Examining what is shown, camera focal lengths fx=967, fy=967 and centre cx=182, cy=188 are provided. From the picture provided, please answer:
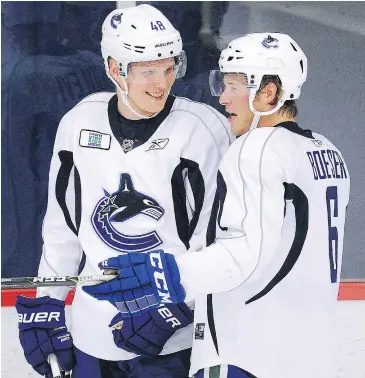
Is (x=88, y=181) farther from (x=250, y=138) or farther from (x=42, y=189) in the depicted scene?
(x=42, y=189)

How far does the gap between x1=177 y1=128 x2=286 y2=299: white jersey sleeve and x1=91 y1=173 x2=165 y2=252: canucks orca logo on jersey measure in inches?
13.2

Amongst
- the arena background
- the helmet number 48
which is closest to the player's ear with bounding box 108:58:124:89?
the helmet number 48

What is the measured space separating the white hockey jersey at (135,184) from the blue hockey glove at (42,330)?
8 cm

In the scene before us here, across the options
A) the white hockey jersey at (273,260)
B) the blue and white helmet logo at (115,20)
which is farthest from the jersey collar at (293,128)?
the blue and white helmet logo at (115,20)

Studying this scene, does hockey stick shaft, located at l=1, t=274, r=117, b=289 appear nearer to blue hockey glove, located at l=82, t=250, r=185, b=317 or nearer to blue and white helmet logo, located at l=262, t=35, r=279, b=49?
blue hockey glove, located at l=82, t=250, r=185, b=317

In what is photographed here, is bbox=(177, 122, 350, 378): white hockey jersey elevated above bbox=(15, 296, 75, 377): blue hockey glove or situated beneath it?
elevated above

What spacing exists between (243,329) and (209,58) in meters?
1.40

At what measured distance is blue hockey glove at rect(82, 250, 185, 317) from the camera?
76.7 inches

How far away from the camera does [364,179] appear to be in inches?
129

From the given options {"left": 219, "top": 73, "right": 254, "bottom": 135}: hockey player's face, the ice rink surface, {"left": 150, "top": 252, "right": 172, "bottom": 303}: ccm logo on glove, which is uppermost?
{"left": 219, "top": 73, "right": 254, "bottom": 135}: hockey player's face

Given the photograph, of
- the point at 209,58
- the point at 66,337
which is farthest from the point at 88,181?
the point at 209,58

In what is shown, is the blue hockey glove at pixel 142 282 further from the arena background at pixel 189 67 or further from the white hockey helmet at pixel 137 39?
the arena background at pixel 189 67

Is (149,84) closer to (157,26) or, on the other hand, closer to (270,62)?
(157,26)

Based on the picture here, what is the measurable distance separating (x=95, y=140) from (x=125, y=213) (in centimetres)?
19
